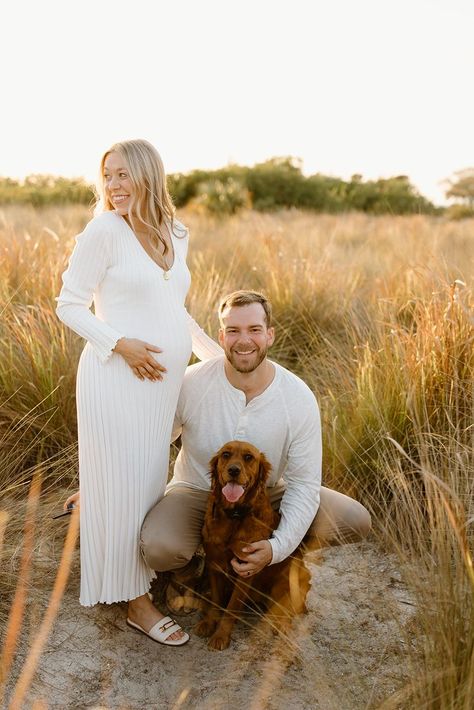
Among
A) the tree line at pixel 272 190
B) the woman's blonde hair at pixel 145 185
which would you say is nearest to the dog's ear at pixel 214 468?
the woman's blonde hair at pixel 145 185

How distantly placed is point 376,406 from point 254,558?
1.44 meters

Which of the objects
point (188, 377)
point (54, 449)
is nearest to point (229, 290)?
point (54, 449)

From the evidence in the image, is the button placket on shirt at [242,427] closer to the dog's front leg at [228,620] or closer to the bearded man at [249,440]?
the bearded man at [249,440]

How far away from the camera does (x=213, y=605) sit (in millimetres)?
3480

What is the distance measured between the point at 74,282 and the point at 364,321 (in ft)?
10.1

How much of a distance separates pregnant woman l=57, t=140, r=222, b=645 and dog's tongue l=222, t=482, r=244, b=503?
0.44m

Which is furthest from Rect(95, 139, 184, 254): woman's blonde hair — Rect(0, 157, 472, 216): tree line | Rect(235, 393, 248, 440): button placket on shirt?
Rect(0, 157, 472, 216): tree line

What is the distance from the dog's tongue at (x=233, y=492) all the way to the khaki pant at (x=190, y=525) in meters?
0.37

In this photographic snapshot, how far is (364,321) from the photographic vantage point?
5.81 meters

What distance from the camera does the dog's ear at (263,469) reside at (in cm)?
324

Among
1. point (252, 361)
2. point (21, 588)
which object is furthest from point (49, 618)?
point (252, 361)

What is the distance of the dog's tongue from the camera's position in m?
3.09

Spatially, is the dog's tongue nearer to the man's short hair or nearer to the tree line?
the man's short hair

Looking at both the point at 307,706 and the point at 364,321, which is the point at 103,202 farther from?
the point at 364,321
